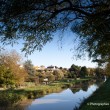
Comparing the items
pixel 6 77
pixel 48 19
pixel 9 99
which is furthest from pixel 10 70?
pixel 48 19

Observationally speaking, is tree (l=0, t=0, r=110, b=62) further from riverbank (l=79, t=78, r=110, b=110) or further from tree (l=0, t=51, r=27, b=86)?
tree (l=0, t=51, r=27, b=86)

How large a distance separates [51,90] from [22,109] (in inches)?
840

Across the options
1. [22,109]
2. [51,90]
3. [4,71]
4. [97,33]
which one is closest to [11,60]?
[4,71]

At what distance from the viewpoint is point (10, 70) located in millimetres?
43594

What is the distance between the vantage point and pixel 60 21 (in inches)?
439

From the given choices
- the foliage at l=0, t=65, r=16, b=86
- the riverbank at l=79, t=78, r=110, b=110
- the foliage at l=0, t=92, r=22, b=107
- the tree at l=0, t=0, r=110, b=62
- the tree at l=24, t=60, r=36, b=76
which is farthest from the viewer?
the tree at l=24, t=60, r=36, b=76

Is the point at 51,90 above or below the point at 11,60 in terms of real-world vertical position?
below

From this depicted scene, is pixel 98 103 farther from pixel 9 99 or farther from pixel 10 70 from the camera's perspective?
pixel 10 70

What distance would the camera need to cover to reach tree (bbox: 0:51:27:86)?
42875mm

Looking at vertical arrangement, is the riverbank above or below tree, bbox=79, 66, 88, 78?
below

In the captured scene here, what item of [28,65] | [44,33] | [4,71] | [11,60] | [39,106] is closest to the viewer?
[44,33]

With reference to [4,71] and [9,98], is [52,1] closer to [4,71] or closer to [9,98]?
[9,98]

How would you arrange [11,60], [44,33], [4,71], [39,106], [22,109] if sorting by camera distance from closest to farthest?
[44,33]
[22,109]
[39,106]
[4,71]
[11,60]

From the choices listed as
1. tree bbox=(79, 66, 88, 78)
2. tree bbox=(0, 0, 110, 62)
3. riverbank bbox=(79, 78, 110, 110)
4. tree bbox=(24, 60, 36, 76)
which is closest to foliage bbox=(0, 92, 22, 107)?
riverbank bbox=(79, 78, 110, 110)
